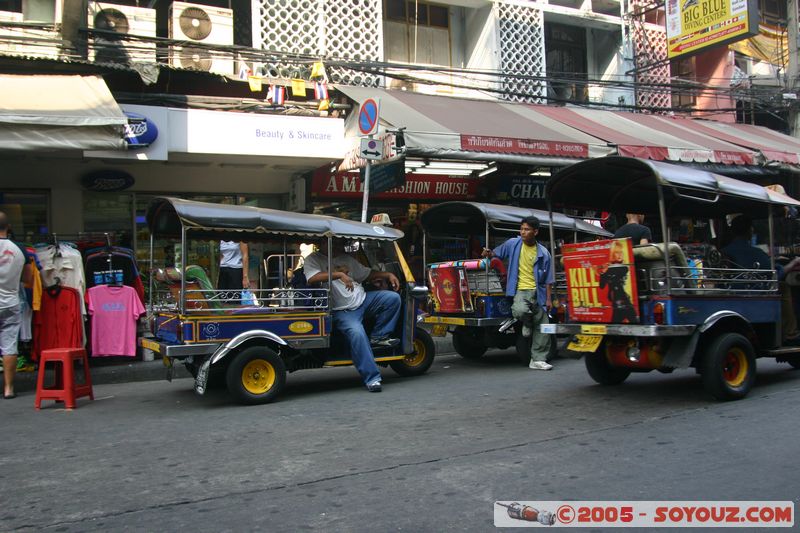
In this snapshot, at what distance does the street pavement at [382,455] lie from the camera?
3.57 meters

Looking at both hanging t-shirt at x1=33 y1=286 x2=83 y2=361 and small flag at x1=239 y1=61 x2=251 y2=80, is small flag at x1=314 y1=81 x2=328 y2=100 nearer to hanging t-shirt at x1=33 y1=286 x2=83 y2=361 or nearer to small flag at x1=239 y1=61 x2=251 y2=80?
small flag at x1=239 y1=61 x2=251 y2=80

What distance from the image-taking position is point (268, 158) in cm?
1152

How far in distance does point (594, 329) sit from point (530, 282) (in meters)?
2.30

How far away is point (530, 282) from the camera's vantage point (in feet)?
27.6

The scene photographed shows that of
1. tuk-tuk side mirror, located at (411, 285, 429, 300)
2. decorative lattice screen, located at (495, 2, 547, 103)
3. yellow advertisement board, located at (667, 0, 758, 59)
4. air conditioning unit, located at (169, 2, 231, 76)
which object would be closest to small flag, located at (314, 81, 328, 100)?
air conditioning unit, located at (169, 2, 231, 76)

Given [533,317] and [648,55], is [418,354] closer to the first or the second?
[533,317]

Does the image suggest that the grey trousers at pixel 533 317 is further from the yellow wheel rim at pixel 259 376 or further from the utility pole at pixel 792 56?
the utility pole at pixel 792 56

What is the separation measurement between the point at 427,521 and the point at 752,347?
4.28m

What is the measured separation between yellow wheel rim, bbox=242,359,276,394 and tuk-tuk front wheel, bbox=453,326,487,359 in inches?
139

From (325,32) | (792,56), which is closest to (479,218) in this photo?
(325,32)

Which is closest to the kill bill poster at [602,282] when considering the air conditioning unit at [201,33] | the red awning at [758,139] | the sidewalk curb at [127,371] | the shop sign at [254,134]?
the sidewalk curb at [127,371]

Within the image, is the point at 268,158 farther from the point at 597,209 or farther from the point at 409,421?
the point at 409,421

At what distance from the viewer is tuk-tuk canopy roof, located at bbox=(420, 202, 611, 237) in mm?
9609

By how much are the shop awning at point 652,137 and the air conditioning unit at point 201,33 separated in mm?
6735
